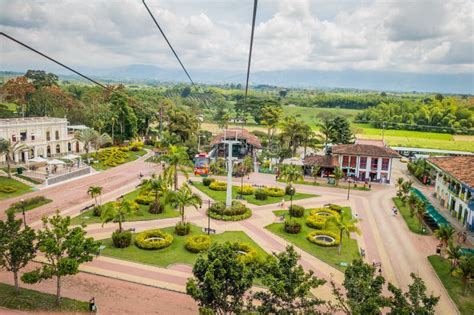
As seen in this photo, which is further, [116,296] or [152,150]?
[152,150]

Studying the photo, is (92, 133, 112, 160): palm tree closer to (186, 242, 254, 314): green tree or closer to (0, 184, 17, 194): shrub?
(0, 184, 17, 194): shrub

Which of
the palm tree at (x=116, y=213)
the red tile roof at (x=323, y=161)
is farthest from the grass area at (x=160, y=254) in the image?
the red tile roof at (x=323, y=161)

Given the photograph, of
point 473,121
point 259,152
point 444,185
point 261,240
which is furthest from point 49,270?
point 473,121

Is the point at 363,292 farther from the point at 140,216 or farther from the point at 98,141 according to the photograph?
the point at 98,141

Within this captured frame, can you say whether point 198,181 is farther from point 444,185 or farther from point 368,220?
point 444,185

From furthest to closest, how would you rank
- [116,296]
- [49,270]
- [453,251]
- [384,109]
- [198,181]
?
[384,109] < [198,181] < [453,251] < [116,296] < [49,270]
